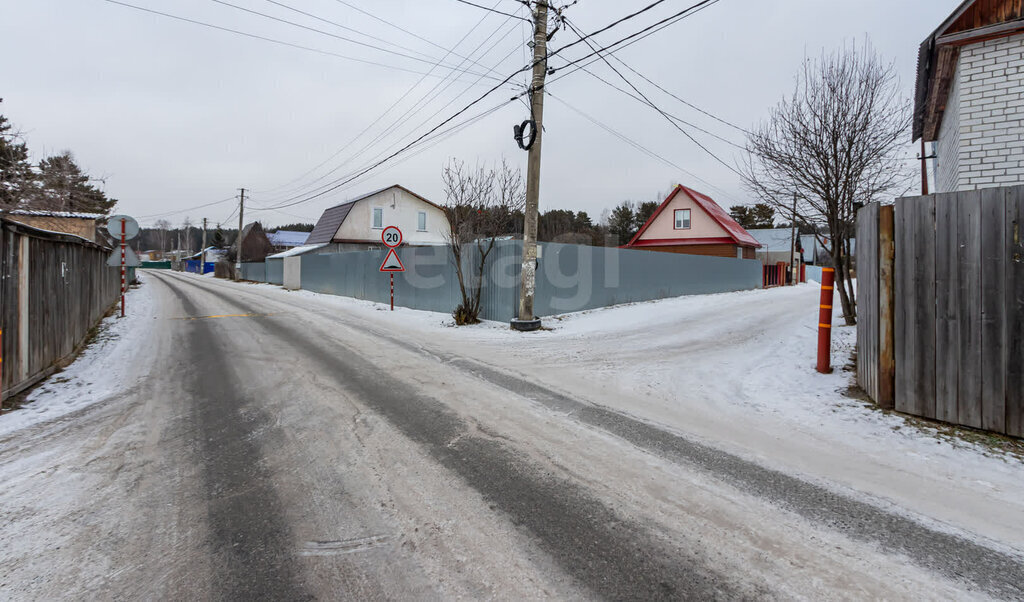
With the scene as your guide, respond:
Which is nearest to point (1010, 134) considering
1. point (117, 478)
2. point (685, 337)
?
point (685, 337)

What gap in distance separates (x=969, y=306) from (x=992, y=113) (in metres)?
3.89

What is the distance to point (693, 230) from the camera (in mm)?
30797

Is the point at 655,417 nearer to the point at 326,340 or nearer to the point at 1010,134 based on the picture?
the point at 1010,134

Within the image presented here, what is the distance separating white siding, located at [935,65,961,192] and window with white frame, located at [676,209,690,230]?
2330 cm

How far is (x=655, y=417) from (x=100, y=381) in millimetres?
6641

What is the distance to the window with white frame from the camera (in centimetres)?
3119

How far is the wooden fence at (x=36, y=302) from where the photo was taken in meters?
4.66

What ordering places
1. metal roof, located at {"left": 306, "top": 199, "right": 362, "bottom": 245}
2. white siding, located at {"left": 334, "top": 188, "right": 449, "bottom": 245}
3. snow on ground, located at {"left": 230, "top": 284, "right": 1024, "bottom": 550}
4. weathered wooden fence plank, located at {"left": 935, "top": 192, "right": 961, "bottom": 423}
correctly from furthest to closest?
white siding, located at {"left": 334, "top": 188, "right": 449, "bottom": 245}
metal roof, located at {"left": 306, "top": 199, "right": 362, "bottom": 245}
weathered wooden fence plank, located at {"left": 935, "top": 192, "right": 961, "bottom": 423}
snow on ground, located at {"left": 230, "top": 284, "right": 1024, "bottom": 550}

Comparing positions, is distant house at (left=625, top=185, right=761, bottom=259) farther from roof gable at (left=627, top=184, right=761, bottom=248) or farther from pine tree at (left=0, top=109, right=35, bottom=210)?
pine tree at (left=0, top=109, right=35, bottom=210)

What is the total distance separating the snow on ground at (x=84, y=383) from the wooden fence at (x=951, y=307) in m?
7.96

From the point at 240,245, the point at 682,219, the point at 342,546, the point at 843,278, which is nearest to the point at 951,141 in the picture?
the point at 843,278

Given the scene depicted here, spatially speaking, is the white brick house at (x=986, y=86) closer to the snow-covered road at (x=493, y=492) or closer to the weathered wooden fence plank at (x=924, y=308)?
Answer: the weathered wooden fence plank at (x=924, y=308)

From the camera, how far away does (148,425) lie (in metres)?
4.09

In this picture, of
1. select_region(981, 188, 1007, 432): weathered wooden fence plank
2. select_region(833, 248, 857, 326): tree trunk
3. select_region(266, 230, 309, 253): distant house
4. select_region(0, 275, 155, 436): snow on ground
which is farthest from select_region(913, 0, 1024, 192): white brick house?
select_region(266, 230, 309, 253): distant house
